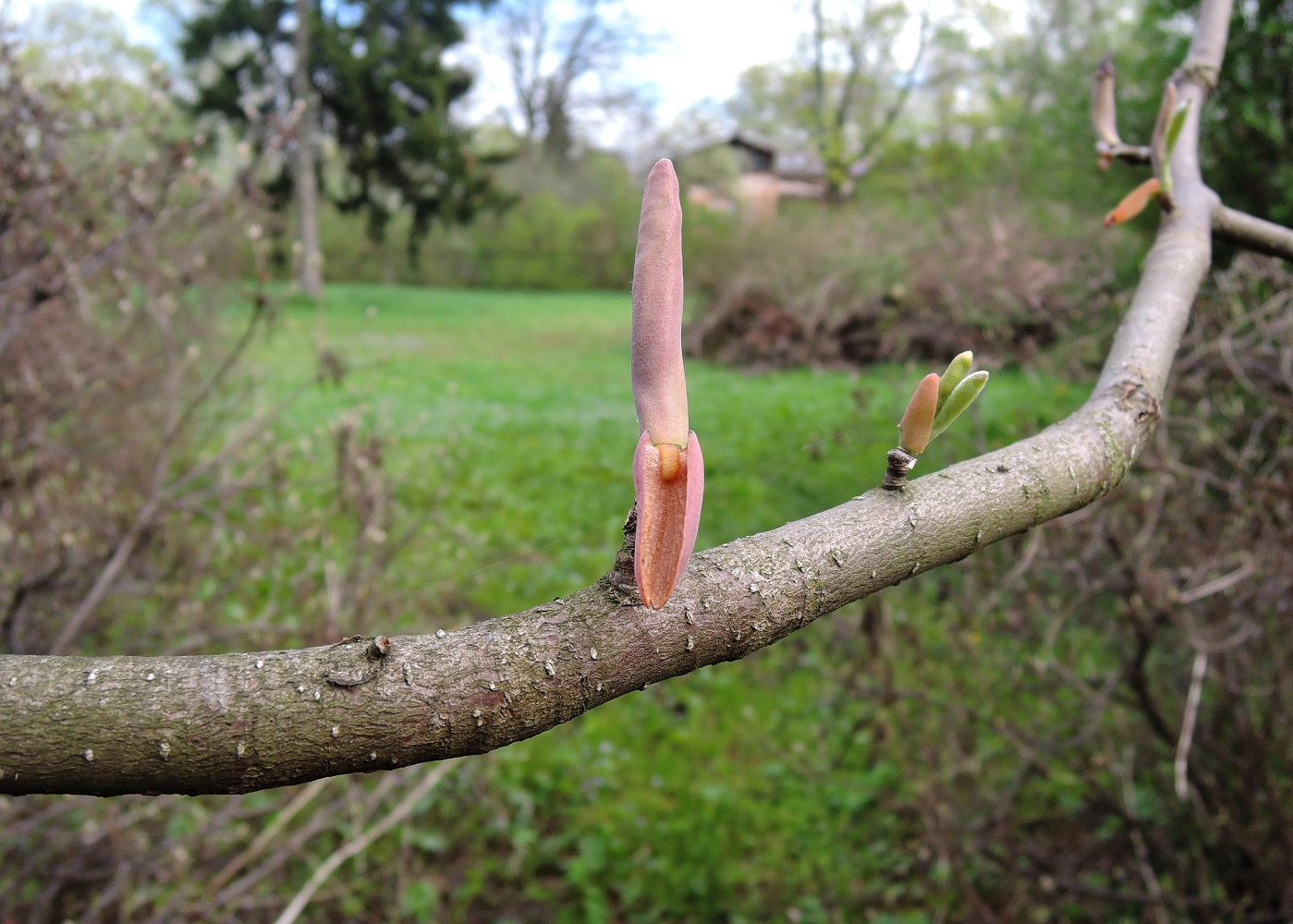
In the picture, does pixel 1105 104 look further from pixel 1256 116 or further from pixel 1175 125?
pixel 1256 116

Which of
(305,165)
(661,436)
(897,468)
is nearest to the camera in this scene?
(661,436)

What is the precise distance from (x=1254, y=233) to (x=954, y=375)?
0.61 m

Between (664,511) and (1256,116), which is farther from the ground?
(1256,116)

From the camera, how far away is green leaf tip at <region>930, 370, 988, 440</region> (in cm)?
50

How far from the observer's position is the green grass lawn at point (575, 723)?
2219mm

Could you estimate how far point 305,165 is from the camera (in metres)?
3.81

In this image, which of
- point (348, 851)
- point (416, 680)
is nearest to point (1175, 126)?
point (416, 680)

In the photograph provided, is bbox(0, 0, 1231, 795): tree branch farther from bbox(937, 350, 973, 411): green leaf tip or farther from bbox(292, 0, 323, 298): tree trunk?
bbox(292, 0, 323, 298): tree trunk

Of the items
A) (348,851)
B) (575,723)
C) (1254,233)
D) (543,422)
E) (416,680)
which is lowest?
(575,723)

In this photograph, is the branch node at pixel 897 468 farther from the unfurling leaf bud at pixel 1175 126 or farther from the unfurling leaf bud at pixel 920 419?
the unfurling leaf bud at pixel 1175 126

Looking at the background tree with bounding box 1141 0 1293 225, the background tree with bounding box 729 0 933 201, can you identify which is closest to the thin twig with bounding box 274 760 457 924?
the background tree with bounding box 729 0 933 201

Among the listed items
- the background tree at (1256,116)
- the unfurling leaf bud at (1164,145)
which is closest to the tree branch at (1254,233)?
the unfurling leaf bud at (1164,145)

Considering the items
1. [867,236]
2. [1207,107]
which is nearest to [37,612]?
[867,236]

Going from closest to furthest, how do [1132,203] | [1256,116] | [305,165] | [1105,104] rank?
[1132,203]
[1105,104]
[1256,116]
[305,165]
